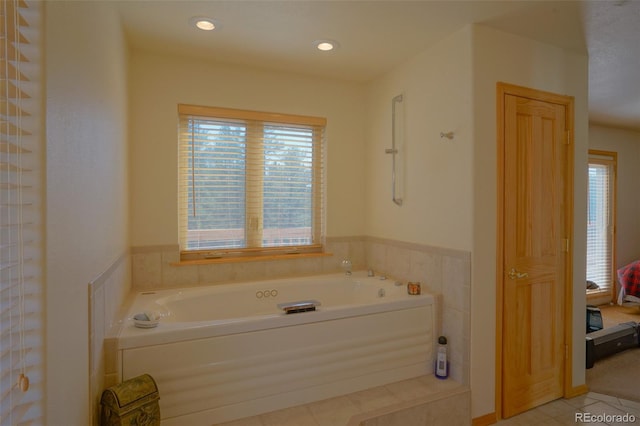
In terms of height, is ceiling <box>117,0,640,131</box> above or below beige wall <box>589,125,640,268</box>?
above

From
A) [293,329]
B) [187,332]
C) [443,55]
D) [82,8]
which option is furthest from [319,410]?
[443,55]

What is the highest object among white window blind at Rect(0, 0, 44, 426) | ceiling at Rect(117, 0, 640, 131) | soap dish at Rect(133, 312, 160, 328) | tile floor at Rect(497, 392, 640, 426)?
ceiling at Rect(117, 0, 640, 131)

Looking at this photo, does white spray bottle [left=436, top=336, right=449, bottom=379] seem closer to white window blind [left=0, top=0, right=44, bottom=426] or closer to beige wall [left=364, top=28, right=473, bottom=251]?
beige wall [left=364, top=28, right=473, bottom=251]

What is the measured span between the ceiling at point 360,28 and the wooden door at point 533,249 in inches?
18.2

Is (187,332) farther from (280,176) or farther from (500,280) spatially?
(500,280)

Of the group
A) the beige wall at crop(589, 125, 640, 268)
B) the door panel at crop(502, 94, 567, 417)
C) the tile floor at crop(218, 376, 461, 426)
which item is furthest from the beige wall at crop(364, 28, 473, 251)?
the beige wall at crop(589, 125, 640, 268)

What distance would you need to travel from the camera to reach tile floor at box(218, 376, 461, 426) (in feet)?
6.13

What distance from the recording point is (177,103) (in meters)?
2.73

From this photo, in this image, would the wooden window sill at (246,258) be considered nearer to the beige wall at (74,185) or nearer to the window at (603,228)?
the beige wall at (74,185)

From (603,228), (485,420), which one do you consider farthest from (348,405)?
(603,228)

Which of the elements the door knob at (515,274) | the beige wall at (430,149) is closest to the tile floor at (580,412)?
the door knob at (515,274)

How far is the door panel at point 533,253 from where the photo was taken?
7.39 ft

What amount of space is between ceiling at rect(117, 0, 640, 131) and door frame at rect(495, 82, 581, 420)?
1.26 feet

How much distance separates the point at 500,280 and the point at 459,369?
637 millimetres
